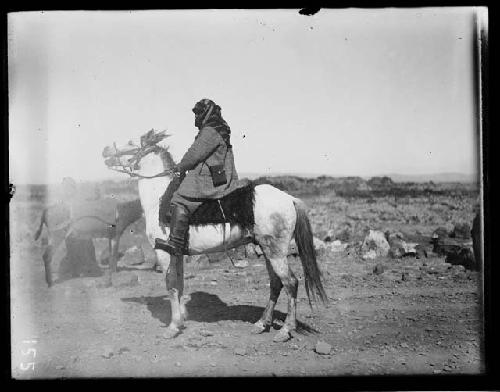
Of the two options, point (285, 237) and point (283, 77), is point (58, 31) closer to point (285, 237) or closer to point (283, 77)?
point (283, 77)

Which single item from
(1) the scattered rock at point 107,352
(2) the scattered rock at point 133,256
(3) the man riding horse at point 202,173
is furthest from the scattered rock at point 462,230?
(1) the scattered rock at point 107,352

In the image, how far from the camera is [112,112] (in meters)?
5.07

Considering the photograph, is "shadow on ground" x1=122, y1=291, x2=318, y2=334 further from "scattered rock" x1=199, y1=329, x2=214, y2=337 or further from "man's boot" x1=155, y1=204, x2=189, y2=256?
"man's boot" x1=155, y1=204, x2=189, y2=256

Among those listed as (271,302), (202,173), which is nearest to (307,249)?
(271,302)

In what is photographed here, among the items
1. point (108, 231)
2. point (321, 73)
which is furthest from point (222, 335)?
point (321, 73)

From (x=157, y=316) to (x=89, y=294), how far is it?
72 centimetres

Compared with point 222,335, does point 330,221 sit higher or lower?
higher

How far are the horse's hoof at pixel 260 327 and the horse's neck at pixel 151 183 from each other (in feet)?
4.95

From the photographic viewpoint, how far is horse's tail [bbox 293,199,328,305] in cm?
493

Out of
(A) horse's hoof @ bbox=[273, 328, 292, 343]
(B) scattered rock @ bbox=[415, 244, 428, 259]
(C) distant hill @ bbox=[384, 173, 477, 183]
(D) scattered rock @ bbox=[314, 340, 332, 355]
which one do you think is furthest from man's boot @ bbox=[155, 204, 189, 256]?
(B) scattered rock @ bbox=[415, 244, 428, 259]

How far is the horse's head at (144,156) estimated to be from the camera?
505cm

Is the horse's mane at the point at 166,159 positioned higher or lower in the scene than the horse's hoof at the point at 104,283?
higher

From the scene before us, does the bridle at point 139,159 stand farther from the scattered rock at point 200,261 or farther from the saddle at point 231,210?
the scattered rock at point 200,261

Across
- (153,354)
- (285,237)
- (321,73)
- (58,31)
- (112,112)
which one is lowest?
(153,354)
